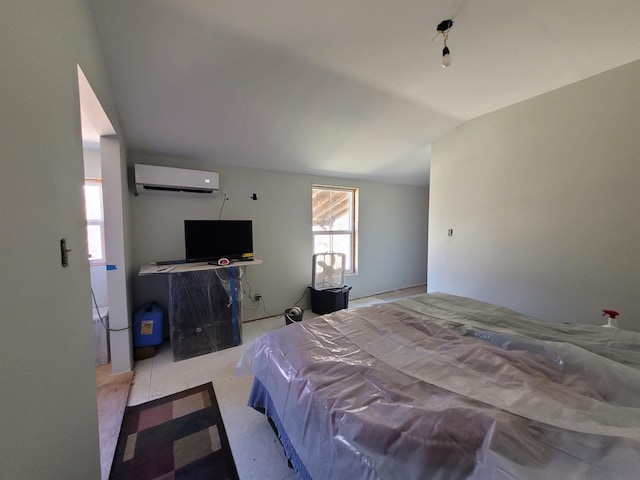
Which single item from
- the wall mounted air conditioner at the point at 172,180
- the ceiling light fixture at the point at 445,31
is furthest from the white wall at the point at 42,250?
the ceiling light fixture at the point at 445,31

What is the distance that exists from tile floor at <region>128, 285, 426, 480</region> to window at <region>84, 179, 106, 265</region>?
1.33 m

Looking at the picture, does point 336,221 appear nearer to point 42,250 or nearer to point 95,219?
point 95,219

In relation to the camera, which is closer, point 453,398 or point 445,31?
point 453,398

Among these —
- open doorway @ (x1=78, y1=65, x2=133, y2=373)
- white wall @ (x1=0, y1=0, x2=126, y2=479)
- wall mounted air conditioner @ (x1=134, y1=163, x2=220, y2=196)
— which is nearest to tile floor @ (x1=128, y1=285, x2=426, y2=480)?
open doorway @ (x1=78, y1=65, x2=133, y2=373)

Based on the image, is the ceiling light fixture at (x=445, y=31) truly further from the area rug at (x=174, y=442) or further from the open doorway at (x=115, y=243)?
the area rug at (x=174, y=442)

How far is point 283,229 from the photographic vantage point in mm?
3660

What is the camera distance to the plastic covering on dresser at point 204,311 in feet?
8.04

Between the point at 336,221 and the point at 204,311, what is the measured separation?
255cm

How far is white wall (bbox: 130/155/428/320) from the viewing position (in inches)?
112

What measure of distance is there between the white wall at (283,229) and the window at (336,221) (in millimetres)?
134

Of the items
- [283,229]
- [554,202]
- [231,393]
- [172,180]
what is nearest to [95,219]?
[172,180]

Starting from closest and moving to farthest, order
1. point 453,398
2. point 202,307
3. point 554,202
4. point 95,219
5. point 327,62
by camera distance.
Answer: point 453,398
point 327,62
point 554,202
point 202,307
point 95,219

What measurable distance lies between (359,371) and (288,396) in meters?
→ 0.36

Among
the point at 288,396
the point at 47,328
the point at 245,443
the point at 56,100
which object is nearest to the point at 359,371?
the point at 288,396
